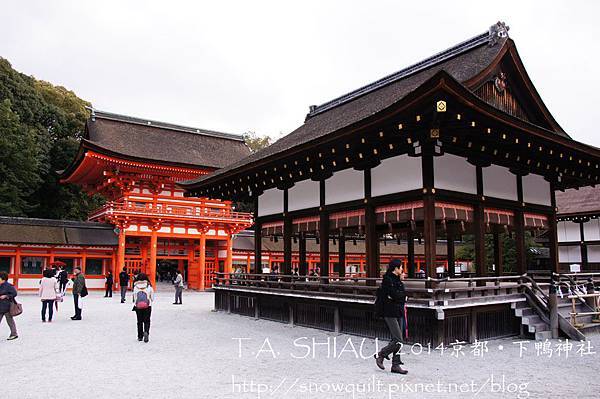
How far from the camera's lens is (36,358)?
8828mm

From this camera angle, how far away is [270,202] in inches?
628

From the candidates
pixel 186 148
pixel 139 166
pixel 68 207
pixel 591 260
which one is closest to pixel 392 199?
pixel 591 260

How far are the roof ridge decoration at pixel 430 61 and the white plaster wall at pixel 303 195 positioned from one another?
192 inches

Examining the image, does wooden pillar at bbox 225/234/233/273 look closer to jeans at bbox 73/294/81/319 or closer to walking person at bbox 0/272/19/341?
jeans at bbox 73/294/81/319

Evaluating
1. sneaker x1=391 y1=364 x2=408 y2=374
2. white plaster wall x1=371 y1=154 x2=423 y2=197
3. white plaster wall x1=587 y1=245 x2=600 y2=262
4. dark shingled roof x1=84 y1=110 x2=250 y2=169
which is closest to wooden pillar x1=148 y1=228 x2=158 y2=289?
dark shingled roof x1=84 y1=110 x2=250 y2=169

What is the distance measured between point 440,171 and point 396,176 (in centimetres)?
101

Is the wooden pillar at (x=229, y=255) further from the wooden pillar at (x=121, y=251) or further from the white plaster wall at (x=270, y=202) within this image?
the white plaster wall at (x=270, y=202)

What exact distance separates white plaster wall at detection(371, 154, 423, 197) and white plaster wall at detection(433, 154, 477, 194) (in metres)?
0.41

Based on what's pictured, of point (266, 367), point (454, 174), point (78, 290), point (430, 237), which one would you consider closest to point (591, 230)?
point (454, 174)

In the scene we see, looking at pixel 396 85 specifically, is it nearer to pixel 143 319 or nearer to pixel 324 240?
pixel 324 240

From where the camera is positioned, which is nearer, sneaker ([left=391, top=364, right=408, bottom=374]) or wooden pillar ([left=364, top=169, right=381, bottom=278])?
sneaker ([left=391, top=364, right=408, bottom=374])

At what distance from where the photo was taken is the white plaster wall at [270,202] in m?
15.4

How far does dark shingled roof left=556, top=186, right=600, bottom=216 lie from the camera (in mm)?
22019

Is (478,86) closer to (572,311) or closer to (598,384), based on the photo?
(572,311)
